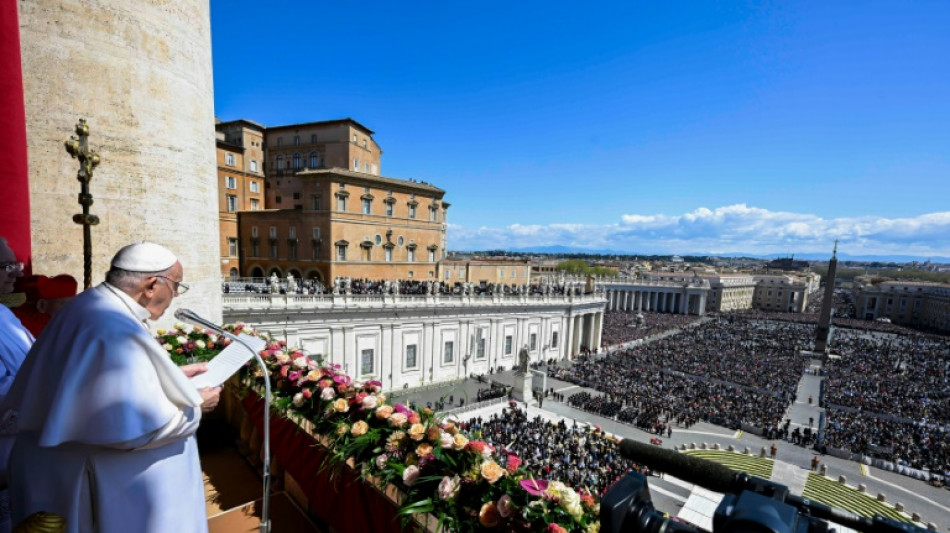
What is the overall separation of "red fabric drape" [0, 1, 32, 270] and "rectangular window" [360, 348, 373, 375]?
18879mm

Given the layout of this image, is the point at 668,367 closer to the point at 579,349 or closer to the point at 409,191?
the point at 579,349

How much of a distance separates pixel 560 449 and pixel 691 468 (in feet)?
58.4

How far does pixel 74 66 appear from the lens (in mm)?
10625

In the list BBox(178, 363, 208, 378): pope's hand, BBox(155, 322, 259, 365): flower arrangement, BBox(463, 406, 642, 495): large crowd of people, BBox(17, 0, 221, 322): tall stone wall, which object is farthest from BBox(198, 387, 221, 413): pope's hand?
BBox(17, 0, 221, 322): tall stone wall

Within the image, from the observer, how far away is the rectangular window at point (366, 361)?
83.3ft

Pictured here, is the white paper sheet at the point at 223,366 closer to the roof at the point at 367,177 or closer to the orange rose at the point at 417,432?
the orange rose at the point at 417,432

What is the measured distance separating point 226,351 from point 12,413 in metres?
1.23

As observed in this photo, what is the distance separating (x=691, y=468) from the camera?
71.6 inches

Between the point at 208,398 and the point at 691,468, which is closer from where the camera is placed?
the point at 691,468

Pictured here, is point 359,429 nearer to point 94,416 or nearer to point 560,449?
point 94,416

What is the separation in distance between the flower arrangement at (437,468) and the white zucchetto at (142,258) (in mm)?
2438

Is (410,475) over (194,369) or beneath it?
beneath

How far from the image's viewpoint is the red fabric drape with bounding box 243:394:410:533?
3.86 m

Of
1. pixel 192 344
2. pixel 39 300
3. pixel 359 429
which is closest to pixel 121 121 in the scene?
pixel 192 344
